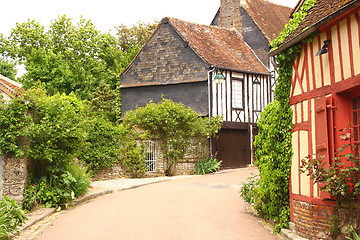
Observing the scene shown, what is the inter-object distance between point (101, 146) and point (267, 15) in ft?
45.2

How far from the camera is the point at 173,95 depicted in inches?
937

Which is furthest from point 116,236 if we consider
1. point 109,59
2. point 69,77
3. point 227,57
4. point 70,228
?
point 109,59

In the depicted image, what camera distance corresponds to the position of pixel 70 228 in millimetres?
9578

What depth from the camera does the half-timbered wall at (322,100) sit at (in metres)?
7.11

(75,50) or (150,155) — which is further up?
(75,50)

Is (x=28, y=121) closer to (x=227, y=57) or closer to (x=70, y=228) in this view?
(x=70, y=228)

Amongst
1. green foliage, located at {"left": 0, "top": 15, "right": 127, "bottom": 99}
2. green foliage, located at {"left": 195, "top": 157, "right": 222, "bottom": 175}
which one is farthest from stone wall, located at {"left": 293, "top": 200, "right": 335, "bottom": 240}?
green foliage, located at {"left": 0, "top": 15, "right": 127, "bottom": 99}

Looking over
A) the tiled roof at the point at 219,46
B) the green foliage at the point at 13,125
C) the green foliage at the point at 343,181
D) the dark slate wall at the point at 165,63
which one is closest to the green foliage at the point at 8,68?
the dark slate wall at the point at 165,63

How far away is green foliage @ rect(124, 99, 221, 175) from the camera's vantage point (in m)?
20.9

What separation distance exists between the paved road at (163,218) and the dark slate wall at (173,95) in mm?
8255

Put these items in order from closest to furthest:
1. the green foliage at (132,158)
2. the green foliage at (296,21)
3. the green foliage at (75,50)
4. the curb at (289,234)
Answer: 1. the curb at (289,234)
2. the green foliage at (296,21)
3. the green foliage at (132,158)
4. the green foliage at (75,50)

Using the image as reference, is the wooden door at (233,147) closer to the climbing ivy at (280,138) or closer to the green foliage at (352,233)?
the climbing ivy at (280,138)

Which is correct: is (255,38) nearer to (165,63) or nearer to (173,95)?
(165,63)

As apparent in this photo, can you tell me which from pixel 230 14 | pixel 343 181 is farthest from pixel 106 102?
pixel 343 181
